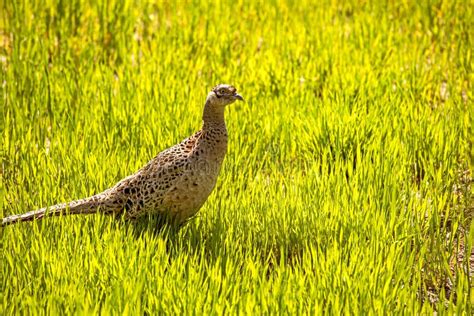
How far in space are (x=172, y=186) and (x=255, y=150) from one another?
3.58 ft

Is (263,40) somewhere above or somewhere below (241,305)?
above

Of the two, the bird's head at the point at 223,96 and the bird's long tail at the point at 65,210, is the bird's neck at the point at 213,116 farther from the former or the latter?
the bird's long tail at the point at 65,210

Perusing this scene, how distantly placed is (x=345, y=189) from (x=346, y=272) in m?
0.90

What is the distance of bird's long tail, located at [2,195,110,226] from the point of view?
3.64 meters

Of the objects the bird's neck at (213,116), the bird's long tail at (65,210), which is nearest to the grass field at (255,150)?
the bird's long tail at (65,210)

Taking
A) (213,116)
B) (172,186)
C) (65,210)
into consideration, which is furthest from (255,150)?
(65,210)

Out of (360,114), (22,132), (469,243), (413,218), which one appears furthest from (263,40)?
(469,243)

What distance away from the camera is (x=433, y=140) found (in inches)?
184

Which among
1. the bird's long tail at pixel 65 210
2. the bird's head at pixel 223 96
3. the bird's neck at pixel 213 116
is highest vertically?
the bird's head at pixel 223 96

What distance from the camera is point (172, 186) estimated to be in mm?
3674

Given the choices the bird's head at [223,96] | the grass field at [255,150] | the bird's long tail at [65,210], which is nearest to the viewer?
the grass field at [255,150]

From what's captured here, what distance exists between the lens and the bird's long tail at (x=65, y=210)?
364 centimetres

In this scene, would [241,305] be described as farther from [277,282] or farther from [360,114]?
[360,114]

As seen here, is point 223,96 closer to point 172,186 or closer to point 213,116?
point 213,116
